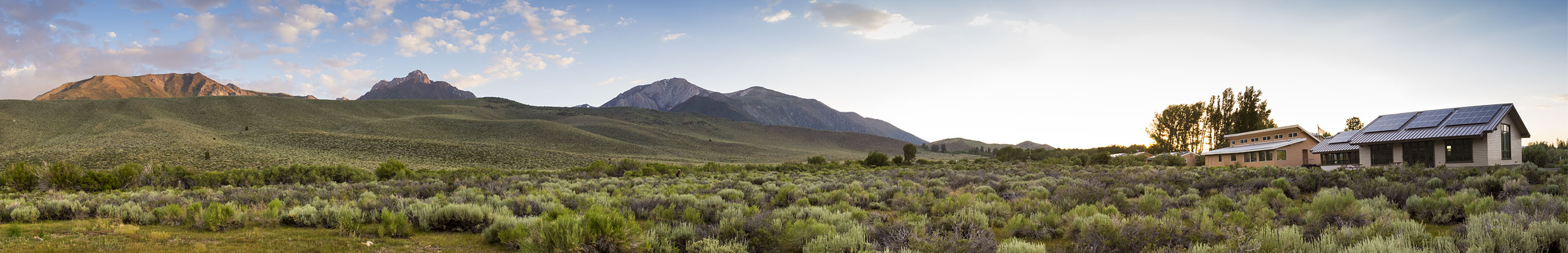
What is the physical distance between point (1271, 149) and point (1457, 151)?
13055 millimetres

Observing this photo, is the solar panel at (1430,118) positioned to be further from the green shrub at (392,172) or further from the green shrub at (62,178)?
the green shrub at (62,178)

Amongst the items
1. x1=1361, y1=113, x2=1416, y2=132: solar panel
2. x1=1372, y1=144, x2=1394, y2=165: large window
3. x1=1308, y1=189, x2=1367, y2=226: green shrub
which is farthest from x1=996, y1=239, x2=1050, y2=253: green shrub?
x1=1361, y1=113, x2=1416, y2=132: solar panel

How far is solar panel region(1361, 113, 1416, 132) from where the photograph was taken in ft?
90.2

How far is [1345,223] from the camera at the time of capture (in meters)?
7.11

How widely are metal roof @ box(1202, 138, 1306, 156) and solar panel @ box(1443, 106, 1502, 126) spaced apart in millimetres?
9819

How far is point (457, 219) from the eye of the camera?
826cm

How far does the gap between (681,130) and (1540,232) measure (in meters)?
122

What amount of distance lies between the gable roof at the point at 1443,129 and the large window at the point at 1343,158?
164 cm

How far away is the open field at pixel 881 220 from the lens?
584 cm

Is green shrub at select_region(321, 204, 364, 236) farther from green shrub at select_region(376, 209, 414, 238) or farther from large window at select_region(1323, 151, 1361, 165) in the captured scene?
large window at select_region(1323, 151, 1361, 165)

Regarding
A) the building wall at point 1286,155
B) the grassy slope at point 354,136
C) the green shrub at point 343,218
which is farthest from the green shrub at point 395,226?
the grassy slope at point 354,136

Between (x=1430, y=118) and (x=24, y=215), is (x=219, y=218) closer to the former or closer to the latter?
(x=24, y=215)

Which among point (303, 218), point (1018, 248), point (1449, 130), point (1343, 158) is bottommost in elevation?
point (303, 218)

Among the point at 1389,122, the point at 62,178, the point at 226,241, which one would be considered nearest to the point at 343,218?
the point at 226,241
